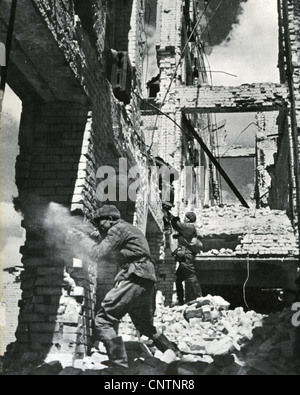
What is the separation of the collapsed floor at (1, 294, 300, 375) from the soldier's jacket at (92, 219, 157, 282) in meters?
0.84

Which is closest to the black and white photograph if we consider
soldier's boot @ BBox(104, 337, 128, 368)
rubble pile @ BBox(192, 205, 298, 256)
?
soldier's boot @ BBox(104, 337, 128, 368)

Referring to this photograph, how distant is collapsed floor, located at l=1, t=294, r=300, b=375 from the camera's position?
13.2 ft

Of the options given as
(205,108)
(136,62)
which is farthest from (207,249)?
(136,62)

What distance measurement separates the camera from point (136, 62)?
8.77 m

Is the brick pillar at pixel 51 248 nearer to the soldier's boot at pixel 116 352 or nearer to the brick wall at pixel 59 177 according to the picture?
the brick wall at pixel 59 177

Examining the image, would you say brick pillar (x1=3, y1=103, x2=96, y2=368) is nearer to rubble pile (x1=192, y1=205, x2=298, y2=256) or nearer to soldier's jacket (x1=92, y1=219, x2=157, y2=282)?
soldier's jacket (x1=92, y1=219, x2=157, y2=282)

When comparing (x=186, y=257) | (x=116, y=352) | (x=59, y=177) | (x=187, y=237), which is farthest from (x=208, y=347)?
(x=187, y=237)

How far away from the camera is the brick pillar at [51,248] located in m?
4.69

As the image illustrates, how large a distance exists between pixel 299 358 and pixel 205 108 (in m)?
10.2

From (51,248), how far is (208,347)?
6.97 ft

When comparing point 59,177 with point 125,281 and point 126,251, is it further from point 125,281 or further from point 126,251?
point 125,281

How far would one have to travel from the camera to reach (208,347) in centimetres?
537
